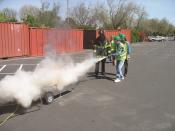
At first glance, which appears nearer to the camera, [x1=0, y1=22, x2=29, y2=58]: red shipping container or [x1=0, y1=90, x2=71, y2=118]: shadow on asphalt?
[x1=0, y1=90, x2=71, y2=118]: shadow on asphalt

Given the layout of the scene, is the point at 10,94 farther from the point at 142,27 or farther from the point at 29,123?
the point at 142,27

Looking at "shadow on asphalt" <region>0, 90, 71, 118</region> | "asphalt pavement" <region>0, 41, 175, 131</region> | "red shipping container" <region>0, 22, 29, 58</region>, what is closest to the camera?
"asphalt pavement" <region>0, 41, 175, 131</region>

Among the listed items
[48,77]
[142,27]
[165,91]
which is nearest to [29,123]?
[48,77]

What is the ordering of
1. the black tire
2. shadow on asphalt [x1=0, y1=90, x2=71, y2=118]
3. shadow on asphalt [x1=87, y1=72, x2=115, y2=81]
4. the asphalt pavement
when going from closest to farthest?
the asphalt pavement, shadow on asphalt [x1=0, y1=90, x2=71, y2=118], the black tire, shadow on asphalt [x1=87, y1=72, x2=115, y2=81]

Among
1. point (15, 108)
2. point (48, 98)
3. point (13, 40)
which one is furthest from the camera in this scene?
point (13, 40)

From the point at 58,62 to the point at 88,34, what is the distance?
31.4 metres

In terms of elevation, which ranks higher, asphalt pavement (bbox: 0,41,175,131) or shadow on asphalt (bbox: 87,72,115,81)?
asphalt pavement (bbox: 0,41,175,131)

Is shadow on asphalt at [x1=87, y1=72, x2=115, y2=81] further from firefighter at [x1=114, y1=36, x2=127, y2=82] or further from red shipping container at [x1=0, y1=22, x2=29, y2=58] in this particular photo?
red shipping container at [x1=0, y1=22, x2=29, y2=58]

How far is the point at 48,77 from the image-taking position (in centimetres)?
996

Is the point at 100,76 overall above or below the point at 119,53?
below

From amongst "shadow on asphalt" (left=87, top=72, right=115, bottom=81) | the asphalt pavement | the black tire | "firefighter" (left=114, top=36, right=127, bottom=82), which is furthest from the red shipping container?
the black tire

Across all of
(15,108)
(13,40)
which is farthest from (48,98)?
(13,40)

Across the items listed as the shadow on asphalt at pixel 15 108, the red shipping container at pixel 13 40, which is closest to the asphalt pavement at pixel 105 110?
the shadow on asphalt at pixel 15 108

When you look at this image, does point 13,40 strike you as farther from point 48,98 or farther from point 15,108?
point 15,108
